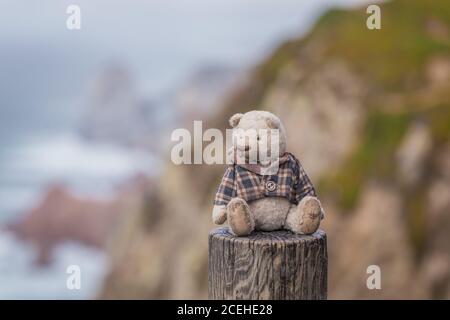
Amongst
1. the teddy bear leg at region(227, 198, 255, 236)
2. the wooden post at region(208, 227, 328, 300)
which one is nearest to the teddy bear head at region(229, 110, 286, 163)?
the teddy bear leg at region(227, 198, 255, 236)

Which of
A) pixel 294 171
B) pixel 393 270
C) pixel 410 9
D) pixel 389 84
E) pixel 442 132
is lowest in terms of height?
pixel 393 270

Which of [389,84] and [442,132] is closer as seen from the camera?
[442,132]

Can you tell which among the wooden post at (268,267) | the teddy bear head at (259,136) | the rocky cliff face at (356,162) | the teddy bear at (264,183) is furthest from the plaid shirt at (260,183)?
the rocky cliff face at (356,162)

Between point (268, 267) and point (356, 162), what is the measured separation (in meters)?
10.8

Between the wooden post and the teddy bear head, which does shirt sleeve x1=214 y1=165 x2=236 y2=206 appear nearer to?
the teddy bear head

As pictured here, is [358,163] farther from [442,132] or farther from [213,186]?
[213,186]

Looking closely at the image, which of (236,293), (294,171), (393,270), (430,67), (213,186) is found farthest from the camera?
(213,186)

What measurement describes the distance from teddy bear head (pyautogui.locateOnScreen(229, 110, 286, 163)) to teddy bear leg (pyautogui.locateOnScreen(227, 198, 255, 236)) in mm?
364

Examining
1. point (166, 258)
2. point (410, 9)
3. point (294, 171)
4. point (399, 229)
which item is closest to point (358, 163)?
point (399, 229)

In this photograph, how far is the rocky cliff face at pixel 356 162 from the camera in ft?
45.5

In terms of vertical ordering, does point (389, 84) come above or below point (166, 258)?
above

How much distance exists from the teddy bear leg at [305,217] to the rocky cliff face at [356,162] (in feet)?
30.7

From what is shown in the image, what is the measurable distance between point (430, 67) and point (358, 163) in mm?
2927

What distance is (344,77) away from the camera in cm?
1628
